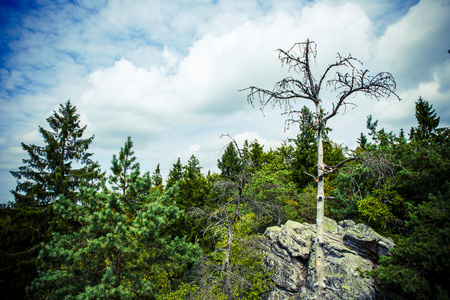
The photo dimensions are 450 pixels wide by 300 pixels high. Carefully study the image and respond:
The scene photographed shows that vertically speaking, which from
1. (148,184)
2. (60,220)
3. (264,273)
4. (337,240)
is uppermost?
(148,184)

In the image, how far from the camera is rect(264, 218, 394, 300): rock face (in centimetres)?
954

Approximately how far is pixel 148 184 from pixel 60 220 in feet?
24.5

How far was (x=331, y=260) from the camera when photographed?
35.3ft

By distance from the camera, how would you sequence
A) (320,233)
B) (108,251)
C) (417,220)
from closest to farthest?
(320,233) → (417,220) → (108,251)

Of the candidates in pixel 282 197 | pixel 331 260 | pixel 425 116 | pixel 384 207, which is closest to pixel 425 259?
pixel 331 260

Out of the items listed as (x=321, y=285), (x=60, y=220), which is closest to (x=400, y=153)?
(x=321, y=285)

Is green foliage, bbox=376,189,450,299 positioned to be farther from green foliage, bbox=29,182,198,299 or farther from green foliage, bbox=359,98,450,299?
green foliage, bbox=29,182,198,299

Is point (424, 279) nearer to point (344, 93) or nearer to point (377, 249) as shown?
point (377, 249)

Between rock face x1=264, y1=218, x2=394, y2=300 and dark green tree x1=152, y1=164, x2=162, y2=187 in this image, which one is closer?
rock face x1=264, y1=218, x2=394, y2=300

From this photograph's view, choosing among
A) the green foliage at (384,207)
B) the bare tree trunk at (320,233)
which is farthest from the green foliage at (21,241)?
the green foliage at (384,207)

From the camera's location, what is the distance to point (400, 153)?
12203 mm

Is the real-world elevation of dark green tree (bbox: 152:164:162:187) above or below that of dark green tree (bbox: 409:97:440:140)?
below

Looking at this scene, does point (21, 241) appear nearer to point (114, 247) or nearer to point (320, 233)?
point (114, 247)

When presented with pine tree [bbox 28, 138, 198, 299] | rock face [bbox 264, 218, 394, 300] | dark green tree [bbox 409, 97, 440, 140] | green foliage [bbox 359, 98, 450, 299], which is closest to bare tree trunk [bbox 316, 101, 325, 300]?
green foliage [bbox 359, 98, 450, 299]
